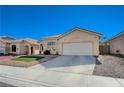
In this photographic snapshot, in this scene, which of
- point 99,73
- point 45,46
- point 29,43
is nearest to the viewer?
point 99,73

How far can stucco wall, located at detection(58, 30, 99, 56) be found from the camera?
16659mm

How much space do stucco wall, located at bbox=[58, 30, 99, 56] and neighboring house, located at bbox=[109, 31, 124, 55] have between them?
4.04 m

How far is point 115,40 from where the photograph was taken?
19094 millimetres

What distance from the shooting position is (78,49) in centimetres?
1753

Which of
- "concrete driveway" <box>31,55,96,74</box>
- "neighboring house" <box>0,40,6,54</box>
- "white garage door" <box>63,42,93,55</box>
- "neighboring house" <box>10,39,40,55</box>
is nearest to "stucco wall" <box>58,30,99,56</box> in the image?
"white garage door" <box>63,42,93,55</box>

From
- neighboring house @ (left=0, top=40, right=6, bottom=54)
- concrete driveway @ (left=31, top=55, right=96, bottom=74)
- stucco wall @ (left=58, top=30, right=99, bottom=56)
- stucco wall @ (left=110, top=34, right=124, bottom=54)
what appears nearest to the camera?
concrete driveway @ (left=31, top=55, right=96, bottom=74)

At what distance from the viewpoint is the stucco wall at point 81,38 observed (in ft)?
54.7

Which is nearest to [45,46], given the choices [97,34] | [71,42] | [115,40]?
[71,42]

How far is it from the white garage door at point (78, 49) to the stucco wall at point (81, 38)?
21.6 inches

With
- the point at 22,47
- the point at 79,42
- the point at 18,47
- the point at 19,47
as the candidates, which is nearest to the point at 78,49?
the point at 79,42

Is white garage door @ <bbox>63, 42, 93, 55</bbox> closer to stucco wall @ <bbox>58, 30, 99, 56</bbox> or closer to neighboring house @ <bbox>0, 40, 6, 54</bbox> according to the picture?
stucco wall @ <bbox>58, 30, 99, 56</bbox>
